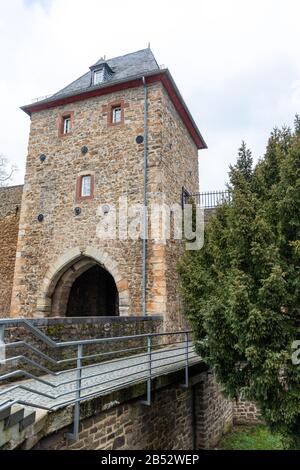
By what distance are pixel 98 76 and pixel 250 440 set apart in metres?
11.4

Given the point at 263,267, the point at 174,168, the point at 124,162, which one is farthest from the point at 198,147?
the point at 263,267

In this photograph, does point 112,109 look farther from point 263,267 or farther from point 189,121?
point 263,267

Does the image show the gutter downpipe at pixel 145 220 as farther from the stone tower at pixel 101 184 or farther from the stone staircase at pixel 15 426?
the stone staircase at pixel 15 426

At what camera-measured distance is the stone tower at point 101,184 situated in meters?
9.54

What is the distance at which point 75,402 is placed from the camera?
11.2 ft

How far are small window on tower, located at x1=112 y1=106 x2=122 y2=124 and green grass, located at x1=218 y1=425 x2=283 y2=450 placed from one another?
9.02 m

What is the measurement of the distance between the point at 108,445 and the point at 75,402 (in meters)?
0.98

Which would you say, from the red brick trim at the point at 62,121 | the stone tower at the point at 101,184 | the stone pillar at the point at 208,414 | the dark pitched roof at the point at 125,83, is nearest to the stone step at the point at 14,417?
the stone pillar at the point at 208,414

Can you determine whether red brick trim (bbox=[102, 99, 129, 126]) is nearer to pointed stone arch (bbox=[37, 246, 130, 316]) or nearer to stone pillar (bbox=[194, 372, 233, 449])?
pointed stone arch (bbox=[37, 246, 130, 316])

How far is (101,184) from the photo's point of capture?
1044 centimetres

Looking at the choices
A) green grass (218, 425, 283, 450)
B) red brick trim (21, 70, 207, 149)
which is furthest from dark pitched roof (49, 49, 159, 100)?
green grass (218, 425, 283, 450)

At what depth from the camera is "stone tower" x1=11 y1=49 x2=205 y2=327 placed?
9.54m

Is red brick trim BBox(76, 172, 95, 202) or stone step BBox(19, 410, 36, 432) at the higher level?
red brick trim BBox(76, 172, 95, 202)

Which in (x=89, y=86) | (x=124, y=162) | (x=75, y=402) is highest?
(x=89, y=86)
